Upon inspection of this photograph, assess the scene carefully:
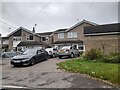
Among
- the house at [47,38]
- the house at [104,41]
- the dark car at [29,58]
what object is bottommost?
the dark car at [29,58]

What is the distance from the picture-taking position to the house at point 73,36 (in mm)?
45550

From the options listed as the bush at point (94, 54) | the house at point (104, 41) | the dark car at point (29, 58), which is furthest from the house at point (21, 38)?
the bush at point (94, 54)

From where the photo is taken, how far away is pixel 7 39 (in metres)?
60.3

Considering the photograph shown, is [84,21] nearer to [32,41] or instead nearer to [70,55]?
[32,41]

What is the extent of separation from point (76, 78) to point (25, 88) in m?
2.63

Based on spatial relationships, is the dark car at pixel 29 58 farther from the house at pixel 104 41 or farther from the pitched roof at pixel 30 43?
the pitched roof at pixel 30 43

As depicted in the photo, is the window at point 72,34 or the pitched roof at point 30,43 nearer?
the window at point 72,34

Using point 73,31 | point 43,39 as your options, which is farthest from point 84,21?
point 43,39

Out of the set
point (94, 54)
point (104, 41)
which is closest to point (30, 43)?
point (104, 41)

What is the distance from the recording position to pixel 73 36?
48312 mm

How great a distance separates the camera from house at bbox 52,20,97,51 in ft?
149

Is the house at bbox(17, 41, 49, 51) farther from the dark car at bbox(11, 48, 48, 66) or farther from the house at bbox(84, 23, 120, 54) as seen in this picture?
the dark car at bbox(11, 48, 48, 66)

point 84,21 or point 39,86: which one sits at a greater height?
point 84,21

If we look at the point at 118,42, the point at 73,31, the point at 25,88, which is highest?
the point at 73,31
